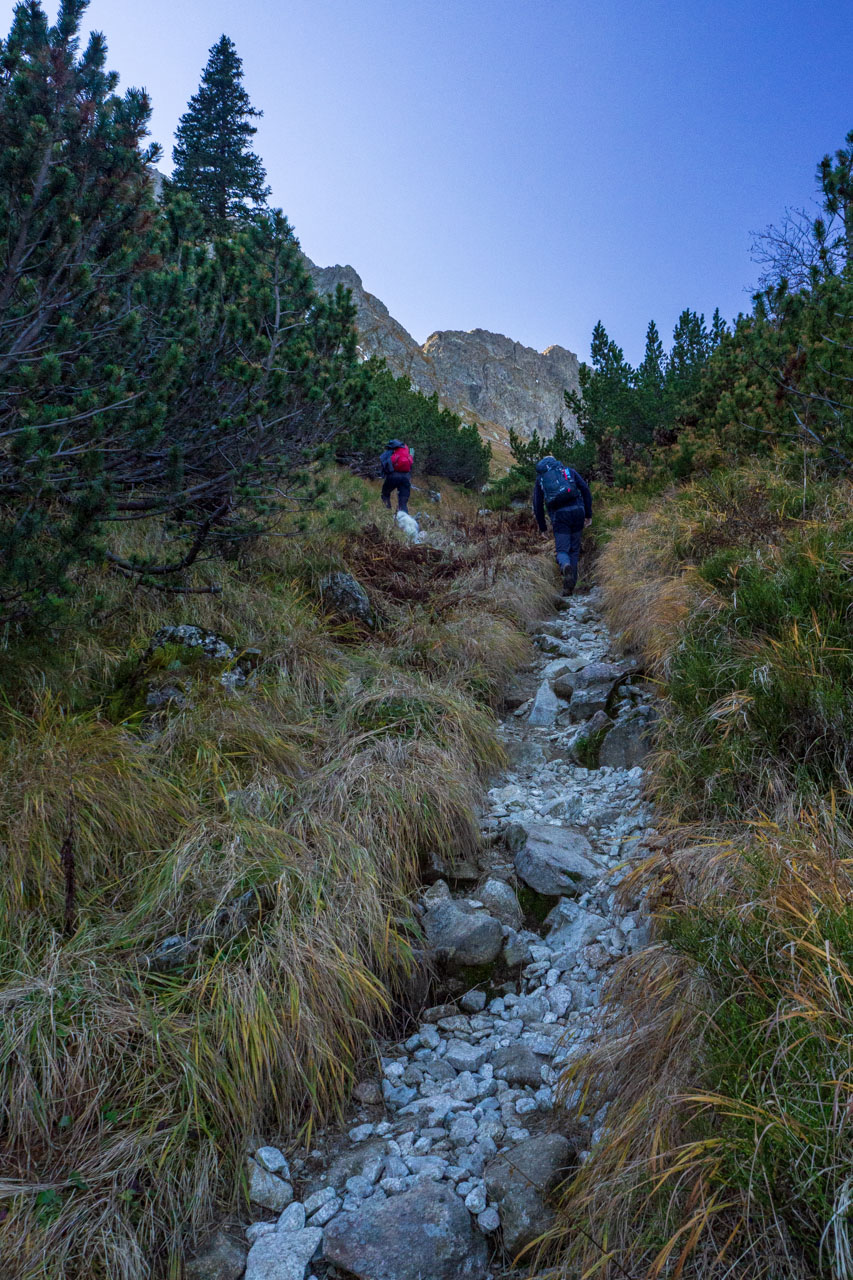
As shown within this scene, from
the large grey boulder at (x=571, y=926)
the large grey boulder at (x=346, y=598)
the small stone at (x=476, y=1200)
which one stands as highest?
the large grey boulder at (x=346, y=598)

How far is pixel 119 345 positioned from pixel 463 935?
3.98 metres

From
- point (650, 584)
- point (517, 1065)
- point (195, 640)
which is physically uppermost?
point (650, 584)

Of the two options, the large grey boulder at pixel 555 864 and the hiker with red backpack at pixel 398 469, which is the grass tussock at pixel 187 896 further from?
the hiker with red backpack at pixel 398 469

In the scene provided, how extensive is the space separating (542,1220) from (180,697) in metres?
3.43

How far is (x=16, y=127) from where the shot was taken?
341cm

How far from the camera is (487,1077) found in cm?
269

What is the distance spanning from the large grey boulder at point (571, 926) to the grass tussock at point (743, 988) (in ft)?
1.10

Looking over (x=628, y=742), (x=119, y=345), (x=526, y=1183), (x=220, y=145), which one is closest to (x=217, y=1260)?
(x=526, y=1183)

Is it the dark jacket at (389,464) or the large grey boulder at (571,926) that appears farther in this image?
the dark jacket at (389,464)

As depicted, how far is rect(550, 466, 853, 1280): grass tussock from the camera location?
151cm

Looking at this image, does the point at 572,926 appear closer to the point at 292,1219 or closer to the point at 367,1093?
→ the point at 367,1093

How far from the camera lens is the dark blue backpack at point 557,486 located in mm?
9359

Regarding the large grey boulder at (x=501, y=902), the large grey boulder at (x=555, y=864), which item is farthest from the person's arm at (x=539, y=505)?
the large grey boulder at (x=501, y=902)

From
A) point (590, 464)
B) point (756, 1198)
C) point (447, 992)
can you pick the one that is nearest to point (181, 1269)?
point (447, 992)
